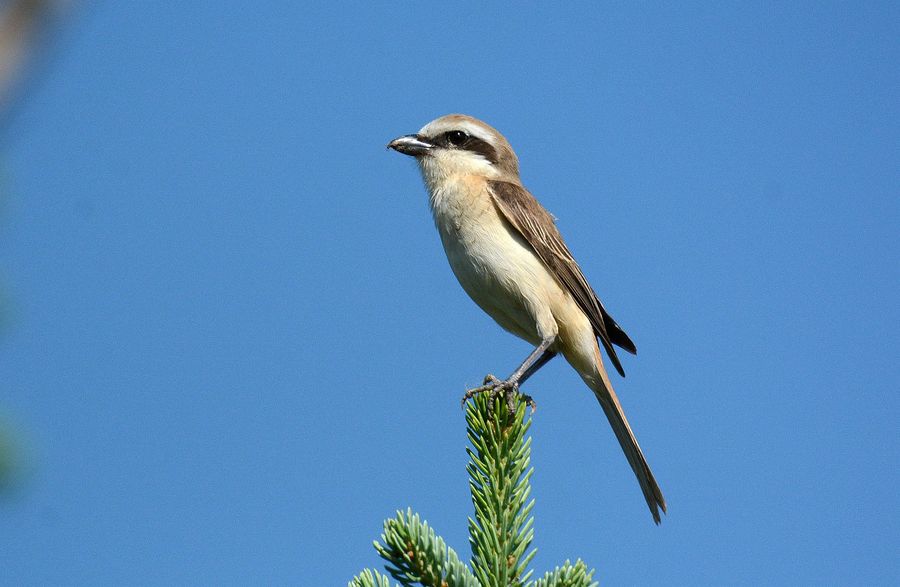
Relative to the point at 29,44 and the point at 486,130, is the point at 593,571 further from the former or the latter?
the point at 486,130

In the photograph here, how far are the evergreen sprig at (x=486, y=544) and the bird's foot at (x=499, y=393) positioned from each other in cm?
35

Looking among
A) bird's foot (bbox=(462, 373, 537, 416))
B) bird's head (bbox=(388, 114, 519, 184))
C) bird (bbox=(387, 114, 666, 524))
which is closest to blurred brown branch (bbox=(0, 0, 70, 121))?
bird's foot (bbox=(462, 373, 537, 416))

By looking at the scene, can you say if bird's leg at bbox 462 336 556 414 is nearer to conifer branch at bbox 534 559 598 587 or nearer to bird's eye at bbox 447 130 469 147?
conifer branch at bbox 534 559 598 587

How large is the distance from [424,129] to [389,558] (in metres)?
4.22

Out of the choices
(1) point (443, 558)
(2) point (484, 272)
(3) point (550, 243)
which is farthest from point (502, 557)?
(3) point (550, 243)

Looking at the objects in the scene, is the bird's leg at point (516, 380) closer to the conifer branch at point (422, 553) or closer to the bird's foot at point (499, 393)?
the bird's foot at point (499, 393)

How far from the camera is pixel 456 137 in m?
6.54

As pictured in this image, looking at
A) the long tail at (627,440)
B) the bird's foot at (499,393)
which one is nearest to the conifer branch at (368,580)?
the bird's foot at (499,393)

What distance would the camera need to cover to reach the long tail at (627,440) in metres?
5.25

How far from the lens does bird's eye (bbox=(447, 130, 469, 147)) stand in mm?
6516

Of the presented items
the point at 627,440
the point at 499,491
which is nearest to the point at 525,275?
the point at 627,440

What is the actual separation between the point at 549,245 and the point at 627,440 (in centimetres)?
136

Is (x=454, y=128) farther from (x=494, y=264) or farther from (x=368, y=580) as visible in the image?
(x=368, y=580)

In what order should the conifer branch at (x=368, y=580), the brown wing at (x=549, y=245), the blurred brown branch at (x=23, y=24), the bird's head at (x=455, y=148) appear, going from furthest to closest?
the bird's head at (x=455, y=148) < the brown wing at (x=549, y=245) < the conifer branch at (x=368, y=580) < the blurred brown branch at (x=23, y=24)
